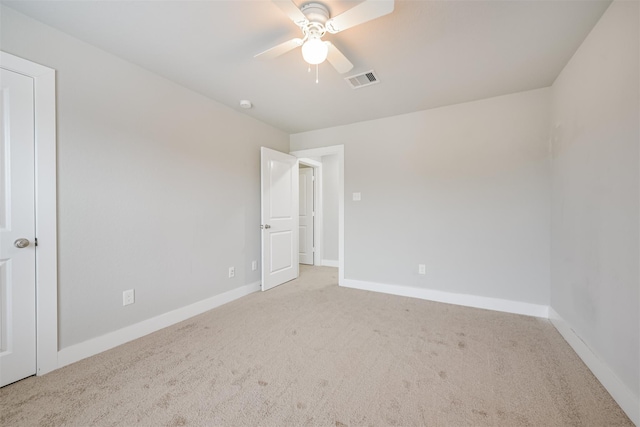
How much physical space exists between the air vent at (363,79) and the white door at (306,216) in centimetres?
288

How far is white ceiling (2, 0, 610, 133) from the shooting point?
1612 mm

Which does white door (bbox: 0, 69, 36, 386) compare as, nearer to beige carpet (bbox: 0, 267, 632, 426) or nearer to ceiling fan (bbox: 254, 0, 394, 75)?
beige carpet (bbox: 0, 267, 632, 426)

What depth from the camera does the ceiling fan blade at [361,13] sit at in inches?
50.6

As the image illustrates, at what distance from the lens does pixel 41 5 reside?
1604mm

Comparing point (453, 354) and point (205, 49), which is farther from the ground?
point (205, 49)

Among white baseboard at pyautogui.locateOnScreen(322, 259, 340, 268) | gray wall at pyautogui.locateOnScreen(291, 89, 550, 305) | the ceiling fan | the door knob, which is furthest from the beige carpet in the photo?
white baseboard at pyautogui.locateOnScreen(322, 259, 340, 268)

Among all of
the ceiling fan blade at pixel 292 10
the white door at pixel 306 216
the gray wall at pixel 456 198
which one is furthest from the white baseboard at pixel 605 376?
the white door at pixel 306 216

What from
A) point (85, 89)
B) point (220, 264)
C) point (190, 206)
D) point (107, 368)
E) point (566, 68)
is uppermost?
point (566, 68)

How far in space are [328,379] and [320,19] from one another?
227 centimetres

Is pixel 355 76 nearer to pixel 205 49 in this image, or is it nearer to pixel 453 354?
pixel 205 49

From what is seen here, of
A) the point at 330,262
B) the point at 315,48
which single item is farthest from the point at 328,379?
the point at 330,262

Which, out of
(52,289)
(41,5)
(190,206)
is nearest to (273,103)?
(190,206)

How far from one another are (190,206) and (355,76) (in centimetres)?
211

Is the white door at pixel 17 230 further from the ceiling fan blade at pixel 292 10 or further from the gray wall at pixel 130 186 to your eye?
the ceiling fan blade at pixel 292 10
